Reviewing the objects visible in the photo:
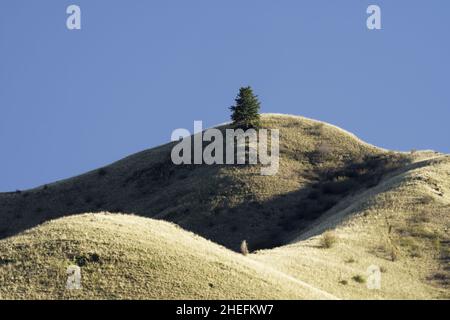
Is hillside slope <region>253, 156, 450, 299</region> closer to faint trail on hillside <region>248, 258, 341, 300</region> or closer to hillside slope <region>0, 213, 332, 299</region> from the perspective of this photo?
faint trail on hillside <region>248, 258, 341, 300</region>

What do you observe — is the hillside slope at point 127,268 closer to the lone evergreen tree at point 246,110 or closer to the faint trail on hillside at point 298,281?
the faint trail on hillside at point 298,281

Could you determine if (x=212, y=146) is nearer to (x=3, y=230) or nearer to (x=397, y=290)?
(x=3, y=230)

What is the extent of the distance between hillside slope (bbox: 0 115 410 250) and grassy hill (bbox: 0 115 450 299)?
0.54 ft

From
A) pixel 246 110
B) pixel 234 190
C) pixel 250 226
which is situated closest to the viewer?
pixel 250 226

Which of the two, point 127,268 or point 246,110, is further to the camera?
point 246,110

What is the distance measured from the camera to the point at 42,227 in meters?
42.5

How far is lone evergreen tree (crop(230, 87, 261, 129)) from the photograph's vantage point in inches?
3408

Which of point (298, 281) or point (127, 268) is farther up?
point (127, 268)

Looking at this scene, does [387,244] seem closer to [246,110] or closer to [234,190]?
[234,190]

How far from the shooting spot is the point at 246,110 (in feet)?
286

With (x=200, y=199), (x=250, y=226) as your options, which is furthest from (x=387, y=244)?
(x=200, y=199)

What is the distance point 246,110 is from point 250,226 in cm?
2001

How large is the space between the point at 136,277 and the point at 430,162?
146 ft

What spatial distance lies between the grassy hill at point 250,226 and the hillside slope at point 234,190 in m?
0.16
